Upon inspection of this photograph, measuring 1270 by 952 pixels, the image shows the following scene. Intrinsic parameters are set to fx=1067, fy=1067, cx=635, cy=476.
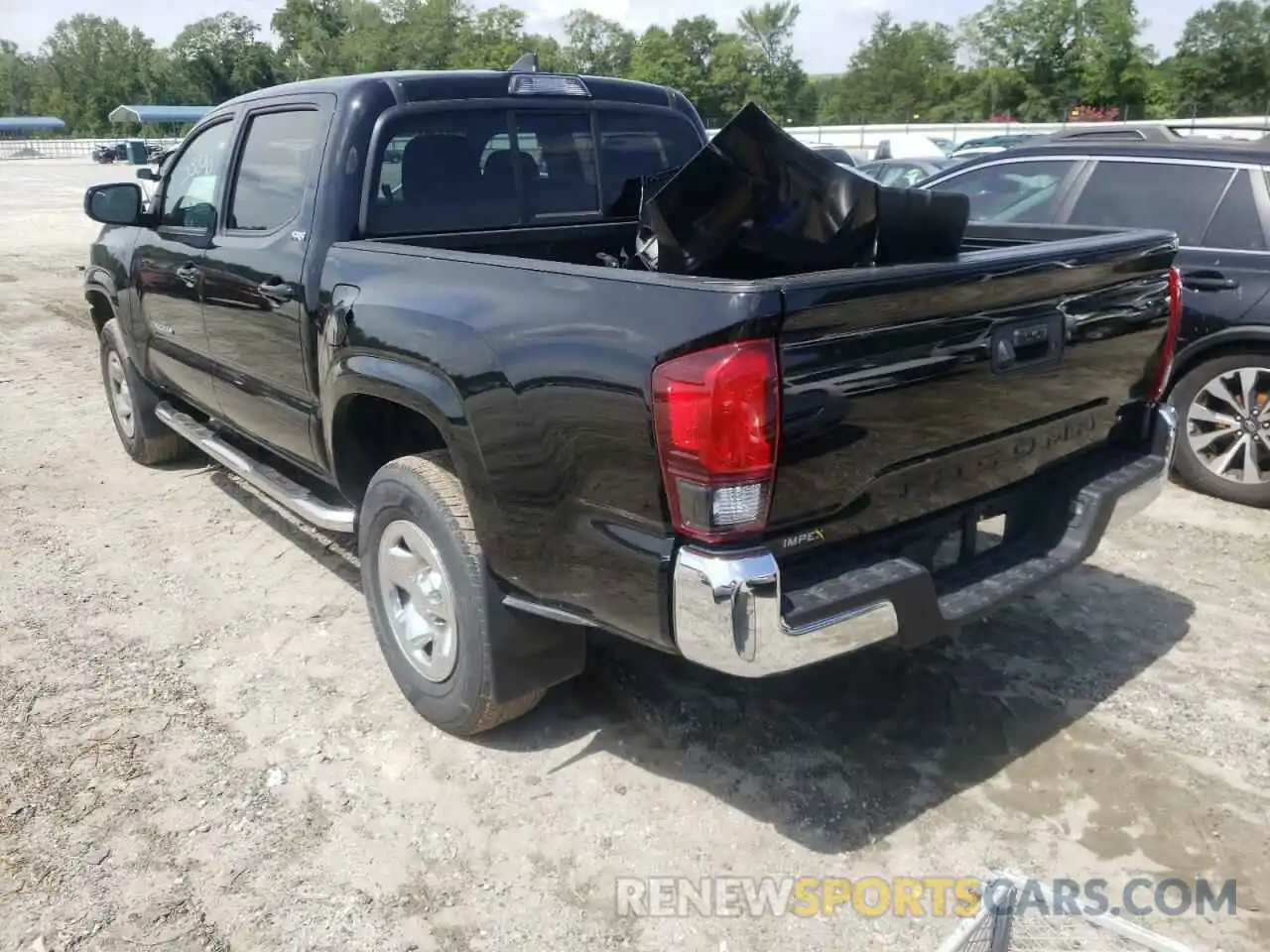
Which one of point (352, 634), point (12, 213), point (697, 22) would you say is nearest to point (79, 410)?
point (352, 634)

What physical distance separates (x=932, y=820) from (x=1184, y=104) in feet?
236

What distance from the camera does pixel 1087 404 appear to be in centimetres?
326

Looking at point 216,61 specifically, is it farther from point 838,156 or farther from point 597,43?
point 838,156

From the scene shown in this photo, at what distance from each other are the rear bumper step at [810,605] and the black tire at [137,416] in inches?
180

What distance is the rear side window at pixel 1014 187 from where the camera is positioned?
19.9 ft

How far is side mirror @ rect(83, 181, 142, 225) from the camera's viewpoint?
493 centimetres

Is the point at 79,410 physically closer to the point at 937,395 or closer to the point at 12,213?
the point at 937,395

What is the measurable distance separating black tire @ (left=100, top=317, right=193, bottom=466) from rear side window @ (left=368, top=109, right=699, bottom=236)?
9.25ft

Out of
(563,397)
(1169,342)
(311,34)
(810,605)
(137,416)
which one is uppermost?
(311,34)

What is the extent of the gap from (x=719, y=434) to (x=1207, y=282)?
4.31 m

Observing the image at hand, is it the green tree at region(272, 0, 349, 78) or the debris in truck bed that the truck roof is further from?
the green tree at region(272, 0, 349, 78)

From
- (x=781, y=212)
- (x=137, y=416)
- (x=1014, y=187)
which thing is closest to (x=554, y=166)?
(x=781, y=212)

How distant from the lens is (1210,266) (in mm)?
5508

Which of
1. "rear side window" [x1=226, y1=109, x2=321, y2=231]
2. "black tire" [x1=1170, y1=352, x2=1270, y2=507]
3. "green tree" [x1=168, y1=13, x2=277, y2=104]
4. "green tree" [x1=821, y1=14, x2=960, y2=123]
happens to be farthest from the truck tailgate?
"green tree" [x1=168, y1=13, x2=277, y2=104]
